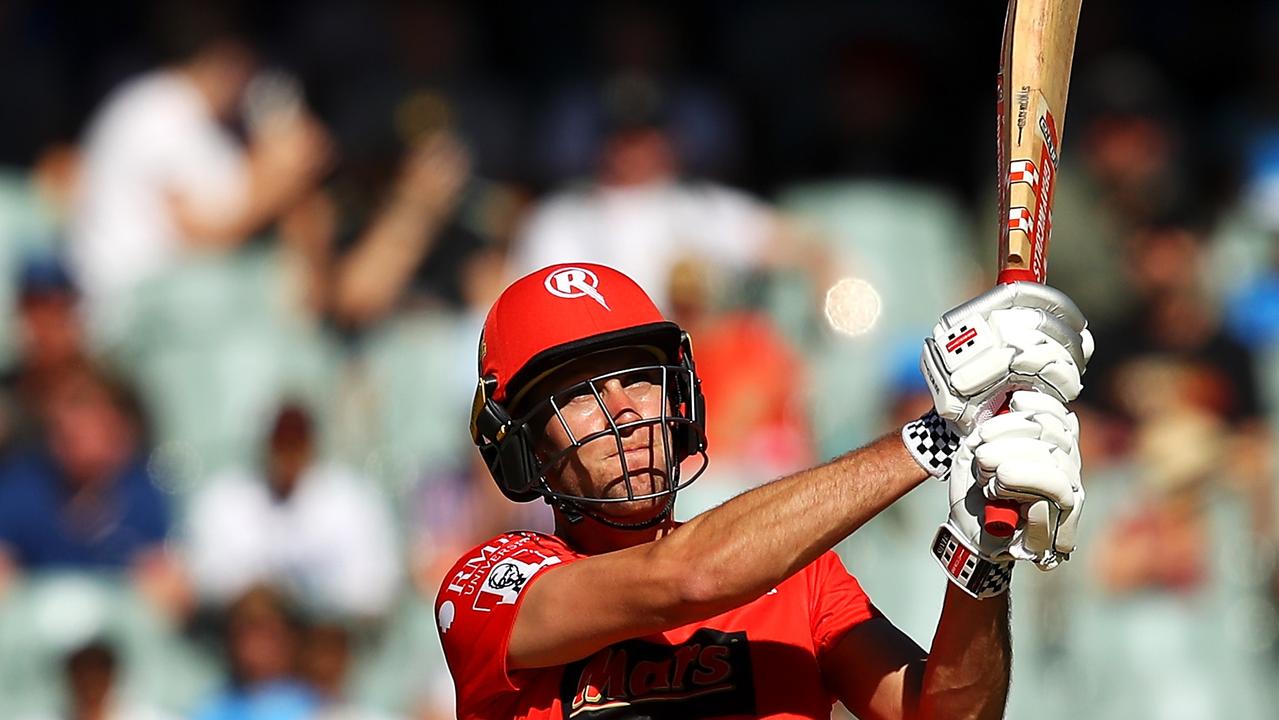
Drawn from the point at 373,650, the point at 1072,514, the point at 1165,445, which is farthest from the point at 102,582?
the point at 1072,514

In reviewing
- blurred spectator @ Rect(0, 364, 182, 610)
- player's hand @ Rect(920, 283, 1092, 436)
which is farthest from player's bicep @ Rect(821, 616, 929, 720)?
blurred spectator @ Rect(0, 364, 182, 610)

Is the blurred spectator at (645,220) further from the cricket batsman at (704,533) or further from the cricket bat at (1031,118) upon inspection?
Answer: the cricket bat at (1031,118)

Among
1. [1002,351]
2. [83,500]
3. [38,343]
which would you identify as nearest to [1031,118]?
[1002,351]

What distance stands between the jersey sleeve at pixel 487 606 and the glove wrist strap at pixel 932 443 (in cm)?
76

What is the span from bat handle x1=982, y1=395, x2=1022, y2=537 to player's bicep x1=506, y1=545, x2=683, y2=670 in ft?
1.69

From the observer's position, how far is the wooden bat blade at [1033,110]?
3332 millimetres

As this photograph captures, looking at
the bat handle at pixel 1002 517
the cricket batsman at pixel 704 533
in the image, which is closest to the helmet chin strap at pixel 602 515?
the cricket batsman at pixel 704 533

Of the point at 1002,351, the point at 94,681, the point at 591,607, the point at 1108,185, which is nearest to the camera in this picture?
the point at 1002,351

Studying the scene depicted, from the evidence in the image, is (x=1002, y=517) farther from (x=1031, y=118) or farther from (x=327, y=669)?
(x=327, y=669)

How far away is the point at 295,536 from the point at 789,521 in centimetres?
492

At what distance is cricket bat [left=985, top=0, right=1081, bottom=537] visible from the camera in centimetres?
331

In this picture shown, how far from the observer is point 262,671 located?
709 cm

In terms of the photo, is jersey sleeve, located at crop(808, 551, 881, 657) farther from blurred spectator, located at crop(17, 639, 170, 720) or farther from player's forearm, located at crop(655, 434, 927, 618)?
blurred spectator, located at crop(17, 639, 170, 720)

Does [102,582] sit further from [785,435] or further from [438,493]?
[785,435]
